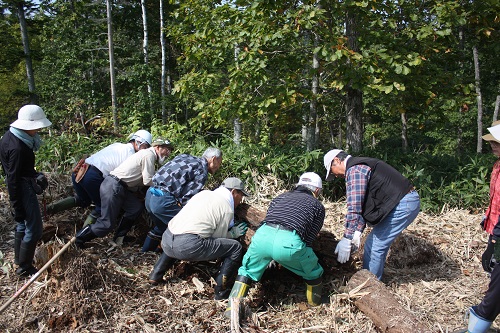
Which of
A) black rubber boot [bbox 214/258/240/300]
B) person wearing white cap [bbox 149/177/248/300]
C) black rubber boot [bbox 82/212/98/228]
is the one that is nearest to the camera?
person wearing white cap [bbox 149/177/248/300]

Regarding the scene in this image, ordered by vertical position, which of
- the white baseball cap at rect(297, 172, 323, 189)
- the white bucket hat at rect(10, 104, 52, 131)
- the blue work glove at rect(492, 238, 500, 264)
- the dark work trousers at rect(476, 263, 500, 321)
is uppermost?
the white bucket hat at rect(10, 104, 52, 131)

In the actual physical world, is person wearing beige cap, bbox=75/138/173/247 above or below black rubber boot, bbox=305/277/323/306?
above

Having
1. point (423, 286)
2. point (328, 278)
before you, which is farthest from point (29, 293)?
point (423, 286)

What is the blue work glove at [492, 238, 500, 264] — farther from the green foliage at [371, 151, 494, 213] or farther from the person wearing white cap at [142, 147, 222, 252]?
the green foliage at [371, 151, 494, 213]

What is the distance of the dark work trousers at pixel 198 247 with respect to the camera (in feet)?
13.2

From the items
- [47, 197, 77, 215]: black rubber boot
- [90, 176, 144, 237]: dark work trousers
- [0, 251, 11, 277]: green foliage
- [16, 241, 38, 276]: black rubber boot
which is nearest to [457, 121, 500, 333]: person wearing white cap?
[90, 176, 144, 237]: dark work trousers

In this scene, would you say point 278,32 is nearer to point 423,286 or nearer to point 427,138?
point 423,286

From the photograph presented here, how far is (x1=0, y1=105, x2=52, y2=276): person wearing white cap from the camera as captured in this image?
13.1 ft

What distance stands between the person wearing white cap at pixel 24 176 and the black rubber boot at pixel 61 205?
110cm

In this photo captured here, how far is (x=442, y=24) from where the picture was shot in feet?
20.9

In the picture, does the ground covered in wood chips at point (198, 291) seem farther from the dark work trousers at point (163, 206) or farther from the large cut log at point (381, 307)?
the dark work trousers at point (163, 206)

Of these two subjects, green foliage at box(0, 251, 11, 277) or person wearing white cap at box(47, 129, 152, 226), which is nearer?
green foliage at box(0, 251, 11, 277)

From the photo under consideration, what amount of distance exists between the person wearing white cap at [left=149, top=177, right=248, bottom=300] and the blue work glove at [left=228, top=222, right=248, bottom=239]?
7.0 inches

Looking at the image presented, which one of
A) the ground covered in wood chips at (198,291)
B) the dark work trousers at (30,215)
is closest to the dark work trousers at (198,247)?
the ground covered in wood chips at (198,291)
